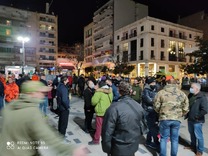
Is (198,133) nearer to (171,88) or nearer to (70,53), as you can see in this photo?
(171,88)

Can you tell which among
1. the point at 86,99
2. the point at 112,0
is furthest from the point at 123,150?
the point at 112,0

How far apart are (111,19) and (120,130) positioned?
167ft

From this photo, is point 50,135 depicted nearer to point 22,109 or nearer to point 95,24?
point 22,109

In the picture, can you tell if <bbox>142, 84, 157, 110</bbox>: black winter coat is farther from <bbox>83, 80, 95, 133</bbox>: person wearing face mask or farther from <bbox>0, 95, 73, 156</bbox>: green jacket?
<bbox>0, 95, 73, 156</bbox>: green jacket

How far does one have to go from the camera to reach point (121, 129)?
2688 mm

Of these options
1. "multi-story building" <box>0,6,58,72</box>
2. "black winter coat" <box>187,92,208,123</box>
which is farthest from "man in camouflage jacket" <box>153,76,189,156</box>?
"multi-story building" <box>0,6,58,72</box>

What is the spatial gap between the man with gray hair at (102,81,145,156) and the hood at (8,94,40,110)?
3.67 ft

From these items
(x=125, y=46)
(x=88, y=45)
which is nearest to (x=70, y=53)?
(x=88, y=45)

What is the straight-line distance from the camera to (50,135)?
73.4 inches

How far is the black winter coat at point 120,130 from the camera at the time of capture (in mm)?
Result: 2664

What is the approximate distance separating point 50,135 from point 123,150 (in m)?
1.23

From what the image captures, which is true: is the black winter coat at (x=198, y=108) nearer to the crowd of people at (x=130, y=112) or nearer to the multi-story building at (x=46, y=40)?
the crowd of people at (x=130, y=112)

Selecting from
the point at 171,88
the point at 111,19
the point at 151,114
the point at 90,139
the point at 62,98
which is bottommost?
the point at 90,139

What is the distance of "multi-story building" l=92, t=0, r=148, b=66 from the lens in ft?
165
